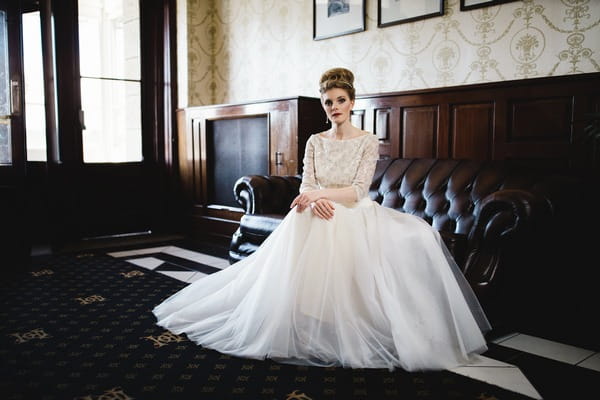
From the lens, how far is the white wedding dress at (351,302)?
2.06 metres

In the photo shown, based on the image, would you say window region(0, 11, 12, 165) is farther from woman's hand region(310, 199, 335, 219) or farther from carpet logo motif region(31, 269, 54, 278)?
woman's hand region(310, 199, 335, 219)

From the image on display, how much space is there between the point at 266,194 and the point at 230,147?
154 centimetres

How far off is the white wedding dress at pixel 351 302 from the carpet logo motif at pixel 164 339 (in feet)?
0.13

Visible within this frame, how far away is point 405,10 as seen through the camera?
386 centimetres

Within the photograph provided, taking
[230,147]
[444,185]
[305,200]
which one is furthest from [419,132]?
[230,147]

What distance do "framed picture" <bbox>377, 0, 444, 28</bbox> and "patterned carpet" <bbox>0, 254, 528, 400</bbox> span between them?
2634 mm

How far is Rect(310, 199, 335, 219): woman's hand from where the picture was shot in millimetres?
2346

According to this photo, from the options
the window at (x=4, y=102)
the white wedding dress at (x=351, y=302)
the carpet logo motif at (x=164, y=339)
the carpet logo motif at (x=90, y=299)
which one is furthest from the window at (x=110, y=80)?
the white wedding dress at (x=351, y=302)

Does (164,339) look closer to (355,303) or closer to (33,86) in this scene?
(355,303)

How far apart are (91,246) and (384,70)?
10.1 feet

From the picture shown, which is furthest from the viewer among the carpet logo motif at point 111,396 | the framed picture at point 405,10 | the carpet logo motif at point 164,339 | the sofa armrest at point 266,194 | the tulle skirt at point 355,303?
the framed picture at point 405,10

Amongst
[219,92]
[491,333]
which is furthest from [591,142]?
[219,92]

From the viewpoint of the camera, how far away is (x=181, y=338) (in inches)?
94.5

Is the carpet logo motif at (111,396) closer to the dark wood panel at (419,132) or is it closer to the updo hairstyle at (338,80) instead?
the updo hairstyle at (338,80)
